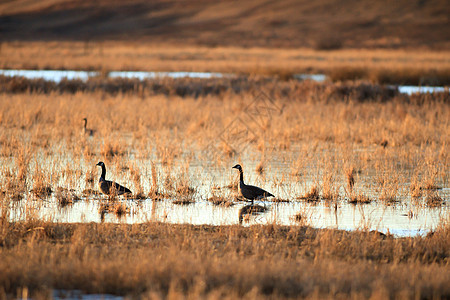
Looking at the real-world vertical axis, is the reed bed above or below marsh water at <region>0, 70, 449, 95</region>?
below

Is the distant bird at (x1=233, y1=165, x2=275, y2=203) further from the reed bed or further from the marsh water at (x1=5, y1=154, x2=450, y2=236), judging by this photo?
the reed bed

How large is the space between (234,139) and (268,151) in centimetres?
179

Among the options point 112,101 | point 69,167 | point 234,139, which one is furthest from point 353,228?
point 112,101

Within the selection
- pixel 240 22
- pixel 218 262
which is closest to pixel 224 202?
pixel 218 262

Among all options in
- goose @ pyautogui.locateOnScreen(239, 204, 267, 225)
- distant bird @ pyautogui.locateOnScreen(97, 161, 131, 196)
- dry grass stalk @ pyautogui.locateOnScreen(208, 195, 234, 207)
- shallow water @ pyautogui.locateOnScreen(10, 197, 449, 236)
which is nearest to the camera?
shallow water @ pyautogui.locateOnScreen(10, 197, 449, 236)

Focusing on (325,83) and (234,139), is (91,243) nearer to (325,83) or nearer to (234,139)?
(234,139)

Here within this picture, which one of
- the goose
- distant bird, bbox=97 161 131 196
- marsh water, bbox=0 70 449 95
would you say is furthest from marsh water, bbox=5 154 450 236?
marsh water, bbox=0 70 449 95

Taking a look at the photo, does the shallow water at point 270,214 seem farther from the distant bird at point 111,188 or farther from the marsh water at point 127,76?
the marsh water at point 127,76

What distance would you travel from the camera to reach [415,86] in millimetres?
34781

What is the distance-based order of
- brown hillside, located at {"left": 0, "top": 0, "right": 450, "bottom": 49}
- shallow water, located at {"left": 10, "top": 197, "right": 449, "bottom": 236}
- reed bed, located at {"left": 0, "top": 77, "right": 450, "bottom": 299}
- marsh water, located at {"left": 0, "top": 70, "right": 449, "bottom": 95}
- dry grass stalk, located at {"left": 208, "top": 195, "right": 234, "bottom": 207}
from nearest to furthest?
reed bed, located at {"left": 0, "top": 77, "right": 450, "bottom": 299} < shallow water, located at {"left": 10, "top": 197, "right": 449, "bottom": 236} < dry grass stalk, located at {"left": 208, "top": 195, "right": 234, "bottom": 207} < marsh water, located at {"left": 0, "top": 70, "right": 449, "bottom": 95} < brown hillside, located at {"left": 0, "top": 0, "right": 450, "bottom": 49}

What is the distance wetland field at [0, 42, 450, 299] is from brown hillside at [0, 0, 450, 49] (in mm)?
55273

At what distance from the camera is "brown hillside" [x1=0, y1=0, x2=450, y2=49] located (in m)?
93.2

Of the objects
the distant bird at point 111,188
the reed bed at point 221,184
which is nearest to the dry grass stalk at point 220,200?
the reed bed at point 221,184

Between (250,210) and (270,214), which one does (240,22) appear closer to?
(250,210)
